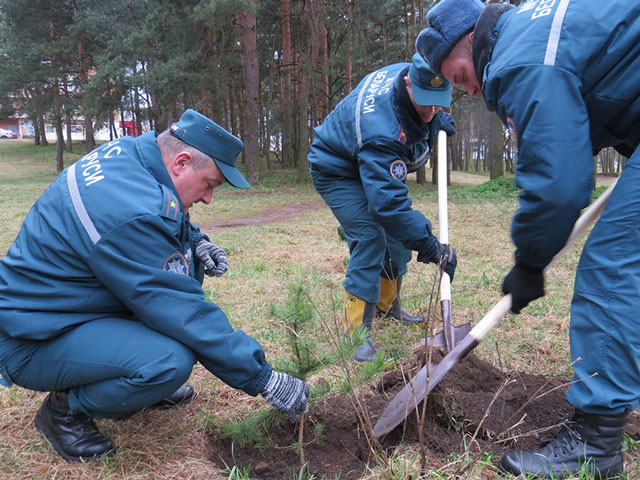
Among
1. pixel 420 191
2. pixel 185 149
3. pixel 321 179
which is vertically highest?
pixel 185 149

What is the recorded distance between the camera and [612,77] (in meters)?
1.71

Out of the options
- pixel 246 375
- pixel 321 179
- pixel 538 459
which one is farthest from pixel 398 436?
pixel 321 179

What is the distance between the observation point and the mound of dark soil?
80.4 inches

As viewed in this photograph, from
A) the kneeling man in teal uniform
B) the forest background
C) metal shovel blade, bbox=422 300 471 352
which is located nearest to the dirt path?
the forest background

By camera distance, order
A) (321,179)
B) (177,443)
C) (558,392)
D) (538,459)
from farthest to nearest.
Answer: (321,179) → (558,392) → (177,443) → (538,459)

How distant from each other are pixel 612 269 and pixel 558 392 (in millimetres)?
958

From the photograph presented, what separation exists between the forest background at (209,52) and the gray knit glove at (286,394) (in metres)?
13.1

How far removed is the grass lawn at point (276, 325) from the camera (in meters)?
2.02

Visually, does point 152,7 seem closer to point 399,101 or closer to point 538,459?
point 399,101

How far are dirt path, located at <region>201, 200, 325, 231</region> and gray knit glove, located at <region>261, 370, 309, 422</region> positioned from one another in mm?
7450

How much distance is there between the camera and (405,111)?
9.69 feet

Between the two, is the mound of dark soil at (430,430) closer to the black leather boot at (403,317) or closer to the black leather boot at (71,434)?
the black leather boot at (71,434)

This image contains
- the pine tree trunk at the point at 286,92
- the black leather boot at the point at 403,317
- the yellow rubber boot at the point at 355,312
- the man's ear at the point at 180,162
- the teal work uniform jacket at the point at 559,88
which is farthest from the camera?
the pine tree trunk at the point at 286,92

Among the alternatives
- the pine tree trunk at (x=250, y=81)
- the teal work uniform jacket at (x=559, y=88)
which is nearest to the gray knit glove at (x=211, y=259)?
the teal work uniform jacket at (x=559, y=88)
